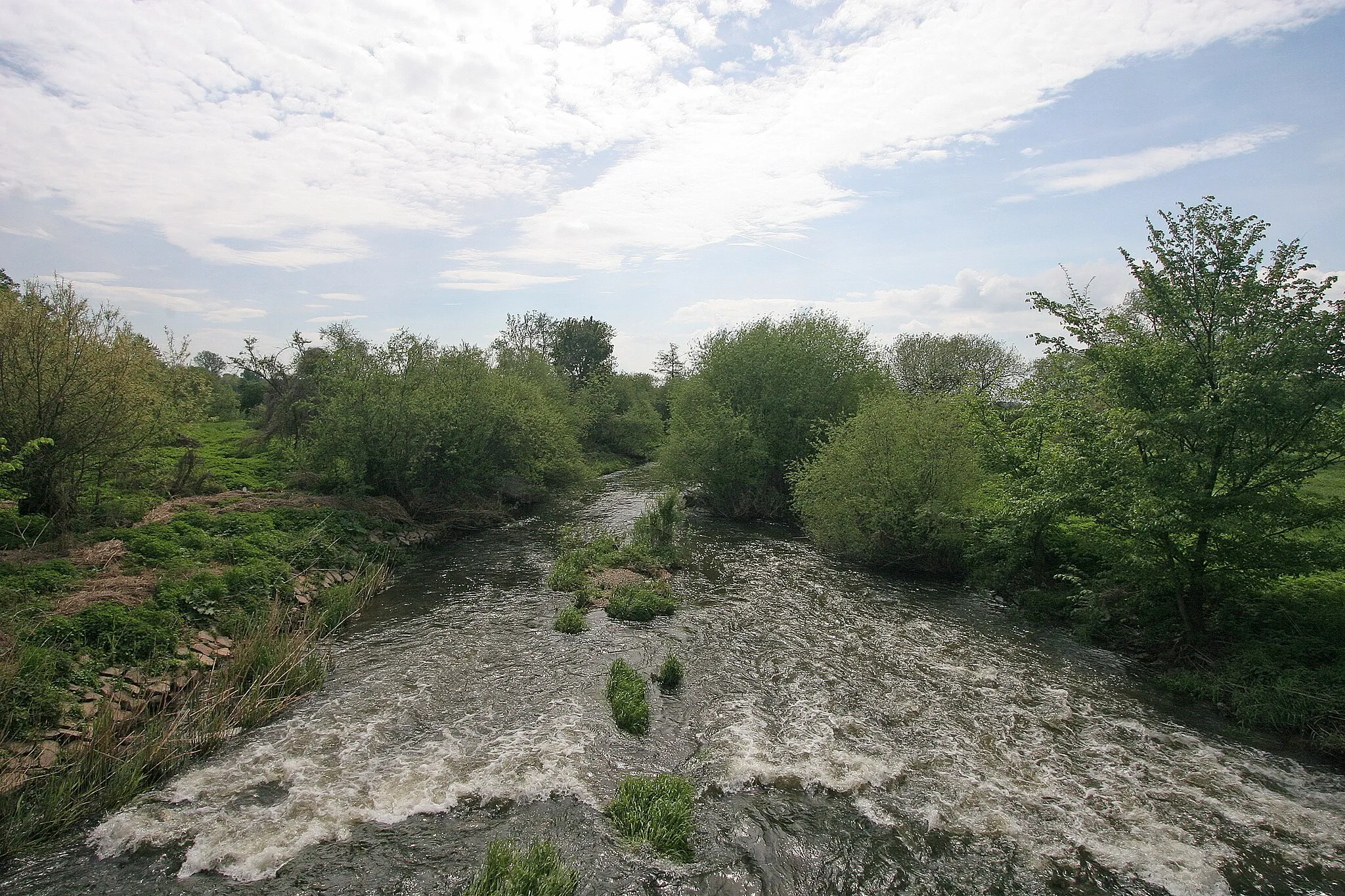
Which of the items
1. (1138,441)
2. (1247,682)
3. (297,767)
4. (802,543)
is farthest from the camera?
(802,543)

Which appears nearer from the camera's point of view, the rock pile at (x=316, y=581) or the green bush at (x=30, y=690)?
the green bush at (x=30, y=690)

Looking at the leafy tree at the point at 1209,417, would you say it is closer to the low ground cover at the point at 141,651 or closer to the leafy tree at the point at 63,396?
the low ground cover at the point at 141,651

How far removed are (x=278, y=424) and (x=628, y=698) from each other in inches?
1459

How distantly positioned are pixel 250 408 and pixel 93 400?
45199 millimetres

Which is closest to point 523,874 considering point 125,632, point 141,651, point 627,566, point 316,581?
point 141,651

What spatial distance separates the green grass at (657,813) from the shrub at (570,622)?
6971mm

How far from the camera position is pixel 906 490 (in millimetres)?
22609

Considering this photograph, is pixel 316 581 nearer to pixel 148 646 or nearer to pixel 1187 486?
pixel 148 646

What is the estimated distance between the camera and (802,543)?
1097 inches

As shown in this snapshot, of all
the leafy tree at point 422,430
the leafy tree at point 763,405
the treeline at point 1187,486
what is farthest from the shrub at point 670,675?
the leafy tree at point 763,405

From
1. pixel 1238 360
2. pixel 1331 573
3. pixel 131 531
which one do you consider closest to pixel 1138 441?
pixel 1238 360

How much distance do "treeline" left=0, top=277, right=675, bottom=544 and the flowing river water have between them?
350 inches

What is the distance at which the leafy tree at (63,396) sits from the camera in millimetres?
16047

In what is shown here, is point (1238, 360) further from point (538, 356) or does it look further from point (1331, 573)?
point (538, 356)
